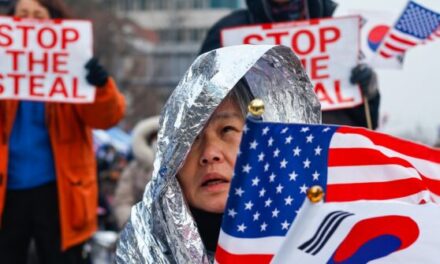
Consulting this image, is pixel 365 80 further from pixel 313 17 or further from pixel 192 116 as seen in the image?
pixel 192 116

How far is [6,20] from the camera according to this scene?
5.34 meters

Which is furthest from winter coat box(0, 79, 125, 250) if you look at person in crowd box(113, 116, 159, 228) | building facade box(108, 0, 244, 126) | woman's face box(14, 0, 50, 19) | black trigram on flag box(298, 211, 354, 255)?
building facade box(108, 0, 244, 126)

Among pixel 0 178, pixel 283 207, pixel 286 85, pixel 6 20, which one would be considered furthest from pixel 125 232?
pixel 6 20

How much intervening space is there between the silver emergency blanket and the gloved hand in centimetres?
213

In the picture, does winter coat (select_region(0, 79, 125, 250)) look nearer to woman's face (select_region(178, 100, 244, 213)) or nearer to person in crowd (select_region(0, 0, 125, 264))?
person in crowd (select_region(0, 0, 125, 264))

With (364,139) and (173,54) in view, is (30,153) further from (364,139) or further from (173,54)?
(173,54)

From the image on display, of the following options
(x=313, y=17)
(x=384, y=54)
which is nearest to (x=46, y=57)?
(x=313, y=17)

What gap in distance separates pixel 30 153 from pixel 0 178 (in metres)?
0.19

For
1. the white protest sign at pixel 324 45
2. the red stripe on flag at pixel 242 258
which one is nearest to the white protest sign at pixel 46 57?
the white protest sign at pixel 324 45

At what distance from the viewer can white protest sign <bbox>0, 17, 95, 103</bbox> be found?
17.3 ft

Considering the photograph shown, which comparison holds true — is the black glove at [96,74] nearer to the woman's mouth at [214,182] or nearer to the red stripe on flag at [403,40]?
the red stripe on flag at [403,40]

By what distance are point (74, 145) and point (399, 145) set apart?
286 cm

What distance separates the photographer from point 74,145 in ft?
17.5

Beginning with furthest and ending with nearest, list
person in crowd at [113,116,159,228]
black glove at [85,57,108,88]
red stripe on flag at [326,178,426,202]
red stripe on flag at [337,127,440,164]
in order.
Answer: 1. person in crowd at [113,116,159,228]
2. black glove at [85,57,108,88]
3. red stripe on flag at [337,127,440,164]
4. red stripe on flag at [326,178,426,202]
